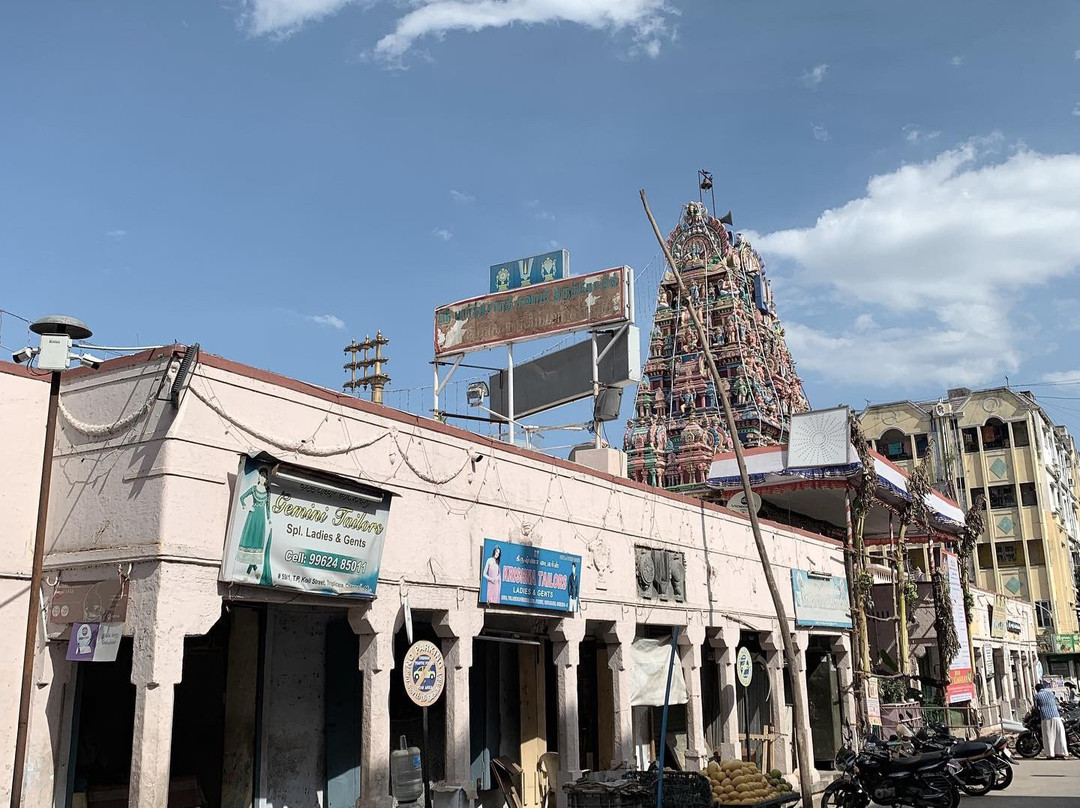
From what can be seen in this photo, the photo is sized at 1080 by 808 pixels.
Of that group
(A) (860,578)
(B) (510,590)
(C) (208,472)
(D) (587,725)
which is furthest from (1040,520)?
(C) (208,472)

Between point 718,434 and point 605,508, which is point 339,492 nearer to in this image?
point 605,508

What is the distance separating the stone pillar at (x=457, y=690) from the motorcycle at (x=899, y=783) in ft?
22.2

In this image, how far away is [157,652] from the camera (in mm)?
10555

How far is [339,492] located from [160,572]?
257 cm

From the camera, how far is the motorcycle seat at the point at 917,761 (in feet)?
54.9

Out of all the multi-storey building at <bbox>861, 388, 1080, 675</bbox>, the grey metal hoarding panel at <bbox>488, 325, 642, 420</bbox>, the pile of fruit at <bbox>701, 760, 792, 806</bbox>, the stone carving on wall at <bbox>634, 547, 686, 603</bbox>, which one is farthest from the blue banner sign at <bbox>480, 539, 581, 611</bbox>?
the multi-storey building at <bbox>861, 388, 1080, 675</bbox>

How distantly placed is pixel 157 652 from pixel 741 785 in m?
9.27

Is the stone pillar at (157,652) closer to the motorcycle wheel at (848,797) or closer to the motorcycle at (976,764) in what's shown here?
the motorcycle wheel at (848,797)

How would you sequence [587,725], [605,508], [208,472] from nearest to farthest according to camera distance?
[208,472] → [605,508] → [587,725]

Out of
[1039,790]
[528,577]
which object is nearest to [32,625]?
[528,577]

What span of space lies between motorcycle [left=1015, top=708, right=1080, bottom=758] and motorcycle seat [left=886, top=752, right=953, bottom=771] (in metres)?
11.4

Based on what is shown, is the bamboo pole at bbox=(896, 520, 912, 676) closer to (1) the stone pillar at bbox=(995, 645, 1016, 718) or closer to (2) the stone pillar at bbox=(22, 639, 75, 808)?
(1) the stone pillar at bbox=(995, 645, 1016, 718)

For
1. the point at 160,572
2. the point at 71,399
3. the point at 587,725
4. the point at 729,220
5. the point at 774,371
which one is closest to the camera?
the point at 160,572

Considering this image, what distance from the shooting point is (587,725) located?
21344 mm
